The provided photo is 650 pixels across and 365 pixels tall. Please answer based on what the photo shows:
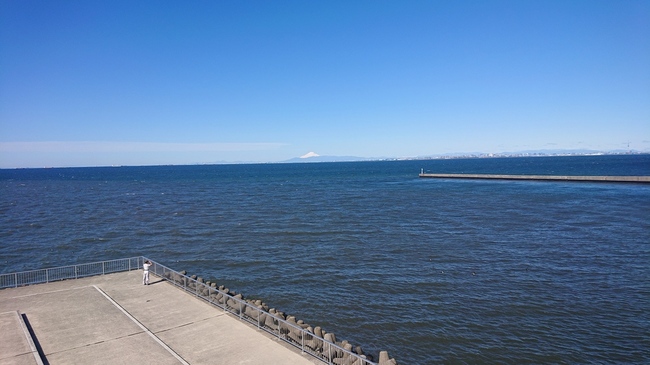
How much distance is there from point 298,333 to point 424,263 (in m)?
18.1

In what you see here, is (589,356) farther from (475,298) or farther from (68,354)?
(68,354)

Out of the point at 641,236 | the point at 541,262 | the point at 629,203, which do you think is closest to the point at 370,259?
the point at 541,262

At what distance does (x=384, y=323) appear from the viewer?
2177 cm

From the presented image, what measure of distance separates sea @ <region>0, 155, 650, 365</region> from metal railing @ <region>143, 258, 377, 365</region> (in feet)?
14.1

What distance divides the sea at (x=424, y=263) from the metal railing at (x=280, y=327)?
14.1 ft

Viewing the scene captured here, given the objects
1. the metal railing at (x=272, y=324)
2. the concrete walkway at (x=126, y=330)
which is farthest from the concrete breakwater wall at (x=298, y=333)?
the concrete walkway at (x=126, y=330)

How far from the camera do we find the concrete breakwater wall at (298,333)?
14266 millimetres

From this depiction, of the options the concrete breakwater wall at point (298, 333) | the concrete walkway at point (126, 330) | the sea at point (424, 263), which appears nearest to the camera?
the concrete breakwater wall at point (298, 333)

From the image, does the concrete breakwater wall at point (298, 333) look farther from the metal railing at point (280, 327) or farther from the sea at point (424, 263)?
the sea at point (424, 263)

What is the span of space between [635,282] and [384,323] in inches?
720

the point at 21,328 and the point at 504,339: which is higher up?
the point at 21,328

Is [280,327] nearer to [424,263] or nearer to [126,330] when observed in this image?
[126,330]

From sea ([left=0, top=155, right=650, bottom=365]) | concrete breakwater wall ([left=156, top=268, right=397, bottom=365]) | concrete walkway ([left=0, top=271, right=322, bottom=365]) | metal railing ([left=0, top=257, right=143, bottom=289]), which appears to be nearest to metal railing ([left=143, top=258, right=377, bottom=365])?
concrete breakwater wall ([left=156, top=268, right=397, bottom=365])

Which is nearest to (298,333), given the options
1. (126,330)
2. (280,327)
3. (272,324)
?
(280,327)
